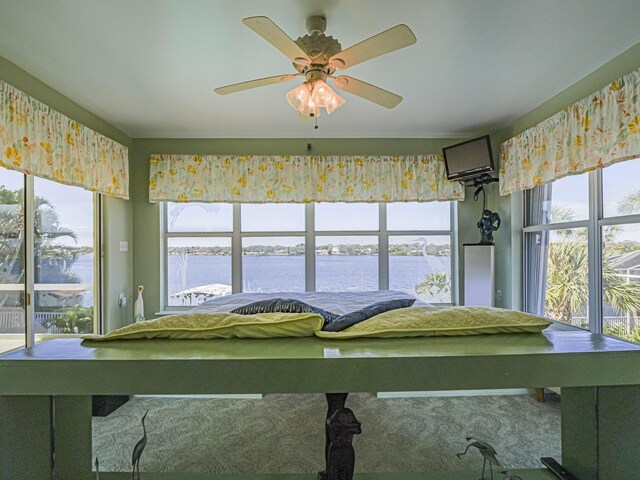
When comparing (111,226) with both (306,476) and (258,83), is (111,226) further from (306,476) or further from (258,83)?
(306,476)

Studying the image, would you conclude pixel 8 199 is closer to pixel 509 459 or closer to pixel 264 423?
pixel 264 423

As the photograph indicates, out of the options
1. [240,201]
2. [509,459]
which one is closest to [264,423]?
[509,459]

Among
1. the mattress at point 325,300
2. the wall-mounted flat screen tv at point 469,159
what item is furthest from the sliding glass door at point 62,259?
the wall-mounted flat screen tv at point 469,159

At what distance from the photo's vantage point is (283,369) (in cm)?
90

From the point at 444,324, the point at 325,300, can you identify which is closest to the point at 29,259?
the point at 325,300

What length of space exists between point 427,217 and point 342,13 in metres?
2.84

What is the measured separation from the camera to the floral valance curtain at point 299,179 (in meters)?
4.00

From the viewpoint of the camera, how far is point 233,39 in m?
2.11

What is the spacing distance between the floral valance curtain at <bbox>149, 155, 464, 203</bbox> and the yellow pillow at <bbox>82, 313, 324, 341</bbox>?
9.77 feet

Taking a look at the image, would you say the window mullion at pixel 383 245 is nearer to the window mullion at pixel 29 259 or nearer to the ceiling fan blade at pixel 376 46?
the ceiling fan blade at pixel 376 46

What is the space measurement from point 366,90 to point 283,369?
1765mm

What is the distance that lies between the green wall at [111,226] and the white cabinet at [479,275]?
3826 millimetres

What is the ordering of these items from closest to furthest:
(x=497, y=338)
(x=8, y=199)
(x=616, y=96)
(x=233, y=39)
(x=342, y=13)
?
(x=497, y=338), (x=342, y=13), (x=233, y=39), (x=616, y=96), (x=8, y=199)

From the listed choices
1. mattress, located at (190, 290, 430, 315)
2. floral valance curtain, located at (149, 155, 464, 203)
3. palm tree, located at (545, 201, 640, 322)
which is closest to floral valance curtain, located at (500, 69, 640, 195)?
palm tree, located at (545, 201, 640, 322)
